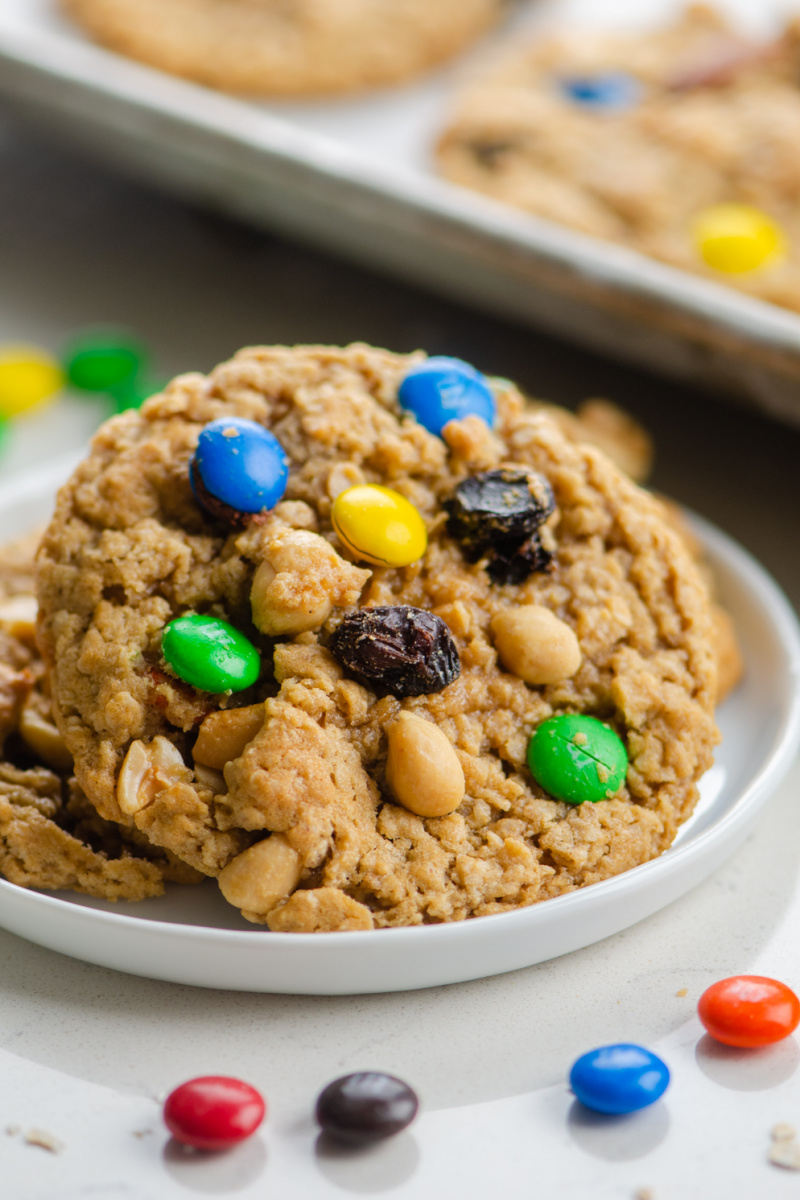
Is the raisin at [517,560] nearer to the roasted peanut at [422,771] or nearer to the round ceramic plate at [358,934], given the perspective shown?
the roasted peanut at [422,771]

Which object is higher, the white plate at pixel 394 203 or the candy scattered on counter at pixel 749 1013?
the white plate at pixel 394 203

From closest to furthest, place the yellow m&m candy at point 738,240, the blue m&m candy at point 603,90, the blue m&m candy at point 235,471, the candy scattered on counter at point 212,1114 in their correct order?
the candy scattered on counter at point 212,1114
the blue m&m candy at point 235,471
the yellow m&m candy at point 738,240
the blue m&m candy at point 603,90

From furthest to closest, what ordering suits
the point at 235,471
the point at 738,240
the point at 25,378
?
the point at 25,378 → the point at 738,240 → the point at 235,471

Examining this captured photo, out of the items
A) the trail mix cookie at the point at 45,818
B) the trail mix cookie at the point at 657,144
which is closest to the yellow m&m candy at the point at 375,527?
the trail mix cookie at the point at 45,818

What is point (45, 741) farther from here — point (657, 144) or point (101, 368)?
point (657, 144)

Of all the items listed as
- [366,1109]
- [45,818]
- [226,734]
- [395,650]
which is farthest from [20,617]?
[366,1109]
